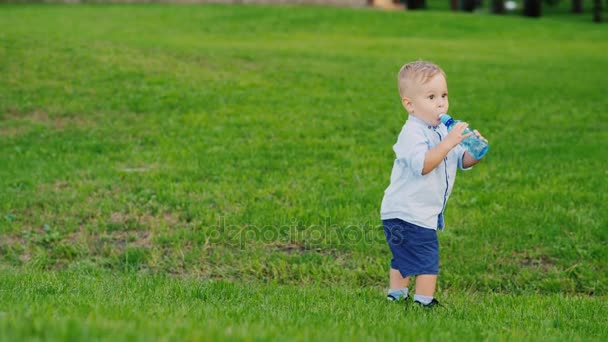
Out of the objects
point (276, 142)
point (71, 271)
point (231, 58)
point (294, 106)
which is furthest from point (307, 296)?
point (231, 58)

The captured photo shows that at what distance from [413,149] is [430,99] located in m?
0.41

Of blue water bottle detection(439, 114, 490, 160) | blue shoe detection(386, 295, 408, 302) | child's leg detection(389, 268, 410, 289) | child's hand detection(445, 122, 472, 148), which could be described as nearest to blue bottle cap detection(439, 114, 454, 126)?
blue water bottle detection(439, 114, 490, 160)

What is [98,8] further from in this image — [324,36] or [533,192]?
[533,192]

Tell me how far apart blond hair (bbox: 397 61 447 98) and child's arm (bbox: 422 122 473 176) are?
0.45 metres

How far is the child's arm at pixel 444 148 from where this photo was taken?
515 cm

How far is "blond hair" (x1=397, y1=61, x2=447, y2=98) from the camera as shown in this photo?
5.37m

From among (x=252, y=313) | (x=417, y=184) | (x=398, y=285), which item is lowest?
(x=398, y=285)

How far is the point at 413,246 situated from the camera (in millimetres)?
5480

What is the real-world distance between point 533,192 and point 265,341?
21.7 feet

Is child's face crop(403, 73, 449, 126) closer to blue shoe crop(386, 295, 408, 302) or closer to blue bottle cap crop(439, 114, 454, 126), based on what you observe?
blue bottle cap crop(439, 114, 454, 126)

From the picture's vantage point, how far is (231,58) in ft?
64.0

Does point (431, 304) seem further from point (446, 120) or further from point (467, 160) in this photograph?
point (446, 120)

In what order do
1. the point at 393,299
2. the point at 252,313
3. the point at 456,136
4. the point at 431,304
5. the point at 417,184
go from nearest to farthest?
the point at 252,313 → the point at 456,136 → the point at 417,184 → the point at 431,304 → the point at 393,299

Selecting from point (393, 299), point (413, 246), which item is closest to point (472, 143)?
point (413, 246)
